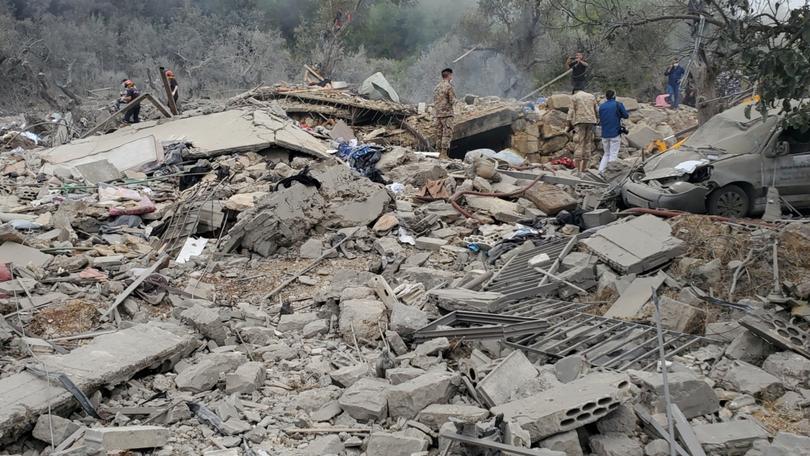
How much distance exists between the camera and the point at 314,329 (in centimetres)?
664

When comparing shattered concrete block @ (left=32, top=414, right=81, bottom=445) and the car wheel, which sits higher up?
the car wheel

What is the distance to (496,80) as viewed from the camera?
2542cm

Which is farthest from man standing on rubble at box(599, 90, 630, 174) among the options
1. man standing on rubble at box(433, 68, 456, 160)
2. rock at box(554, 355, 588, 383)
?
rock at box(554, 355, 588, 383)

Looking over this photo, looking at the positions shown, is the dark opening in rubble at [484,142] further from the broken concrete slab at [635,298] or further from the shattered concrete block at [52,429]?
the shattered concrete block at [52,429]

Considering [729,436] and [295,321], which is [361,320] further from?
[729,436]

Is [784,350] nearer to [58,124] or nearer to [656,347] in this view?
[656,347]

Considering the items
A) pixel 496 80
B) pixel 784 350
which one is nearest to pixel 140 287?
pixel 784 350

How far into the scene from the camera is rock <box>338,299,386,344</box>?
640cm

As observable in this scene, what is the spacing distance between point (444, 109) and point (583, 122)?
270 centimetres

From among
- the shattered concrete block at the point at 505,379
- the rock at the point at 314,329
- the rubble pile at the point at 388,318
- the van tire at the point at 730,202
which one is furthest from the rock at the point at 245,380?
the van tire at the point at 730,202

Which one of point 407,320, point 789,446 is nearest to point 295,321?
point 407,320

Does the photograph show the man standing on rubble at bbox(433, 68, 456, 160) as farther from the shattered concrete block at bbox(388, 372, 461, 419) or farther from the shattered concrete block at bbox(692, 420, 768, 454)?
the shattered concrete block at bbox(692, 420, 768, 454)

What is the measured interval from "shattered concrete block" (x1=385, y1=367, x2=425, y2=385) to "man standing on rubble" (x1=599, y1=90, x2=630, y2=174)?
28.3 ft

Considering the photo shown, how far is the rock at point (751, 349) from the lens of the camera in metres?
5.23
